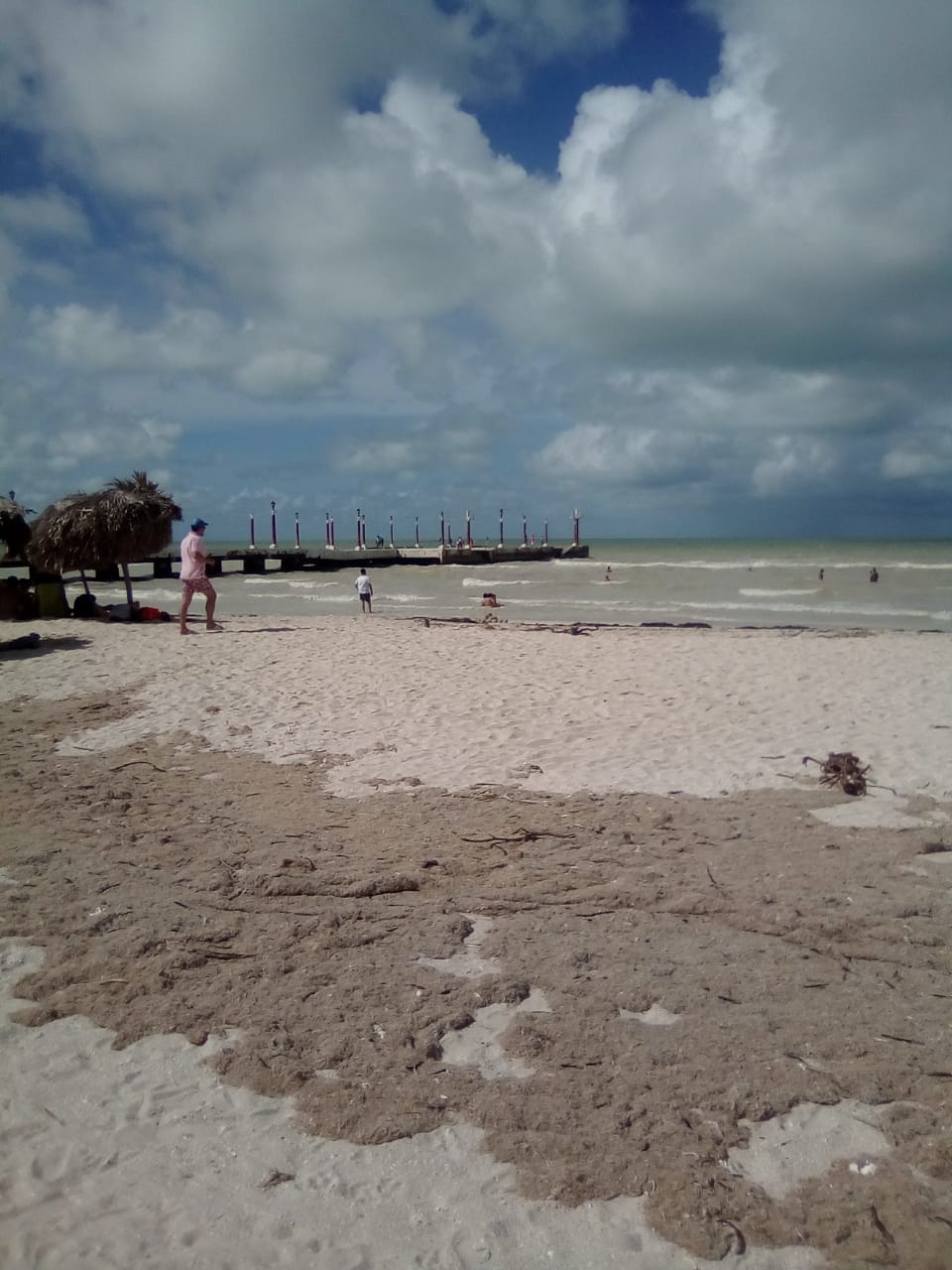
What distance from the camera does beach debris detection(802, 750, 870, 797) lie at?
5.59 meters

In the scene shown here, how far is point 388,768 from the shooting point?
6297 mm

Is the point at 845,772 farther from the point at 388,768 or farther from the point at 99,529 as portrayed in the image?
the point at 99,529

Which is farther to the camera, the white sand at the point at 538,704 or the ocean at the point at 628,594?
the ocean at the point at 628,594

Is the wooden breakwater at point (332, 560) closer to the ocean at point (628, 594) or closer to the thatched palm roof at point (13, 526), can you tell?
the ocean at point (628, 594)

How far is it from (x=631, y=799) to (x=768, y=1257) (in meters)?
3.45

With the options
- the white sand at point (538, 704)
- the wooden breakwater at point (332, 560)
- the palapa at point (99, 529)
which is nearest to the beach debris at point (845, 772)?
the white sand at point (538, 704)

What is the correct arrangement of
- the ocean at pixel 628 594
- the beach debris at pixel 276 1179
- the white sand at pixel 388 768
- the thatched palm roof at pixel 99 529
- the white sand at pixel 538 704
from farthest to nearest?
the ocean at pixel 628 594, the thatched palm roof at pixel 99 529, the white sand at pixel 538 704, the beach debris at pixel 276 1179, the white sand at pixel 388 768

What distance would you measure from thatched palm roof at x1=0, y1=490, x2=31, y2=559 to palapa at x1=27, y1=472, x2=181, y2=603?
0.19m

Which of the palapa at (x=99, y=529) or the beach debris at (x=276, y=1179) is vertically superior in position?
the palapa at (x=99, y=529)

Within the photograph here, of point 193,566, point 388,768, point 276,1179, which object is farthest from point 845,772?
point 193,566

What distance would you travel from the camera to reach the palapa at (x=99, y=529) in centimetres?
1422

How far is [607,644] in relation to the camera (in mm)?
11922

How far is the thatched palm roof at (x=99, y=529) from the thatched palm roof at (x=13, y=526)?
0.19 meters

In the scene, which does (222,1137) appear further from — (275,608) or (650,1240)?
(275,608)
